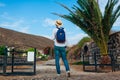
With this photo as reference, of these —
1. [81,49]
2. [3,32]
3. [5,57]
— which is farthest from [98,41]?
[3,32]

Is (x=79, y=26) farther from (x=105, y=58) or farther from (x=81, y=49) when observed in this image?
(x=81, y=49)

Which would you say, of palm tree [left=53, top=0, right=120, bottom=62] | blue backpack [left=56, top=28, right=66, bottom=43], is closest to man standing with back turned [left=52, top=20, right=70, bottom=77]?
→ blue backpack [left=56, top=28, right=66, bottom=43]

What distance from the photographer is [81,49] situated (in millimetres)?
35781

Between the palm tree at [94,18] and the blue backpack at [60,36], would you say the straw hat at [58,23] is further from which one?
the palm tree at [94,18]

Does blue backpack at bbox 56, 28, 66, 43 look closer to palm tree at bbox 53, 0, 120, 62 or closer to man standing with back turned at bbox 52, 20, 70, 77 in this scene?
man standing with back turned at bbox 52, 20, 70, 77

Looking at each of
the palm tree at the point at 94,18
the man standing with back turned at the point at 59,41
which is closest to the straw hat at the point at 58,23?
the man standing with back turned at the point at 59,41

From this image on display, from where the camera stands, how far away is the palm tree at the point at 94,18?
65.7ft

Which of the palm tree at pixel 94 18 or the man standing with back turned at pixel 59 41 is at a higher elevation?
the palm tree at pixel 94 18

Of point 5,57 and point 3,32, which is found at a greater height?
point 3,32

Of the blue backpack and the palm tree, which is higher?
the palm tree

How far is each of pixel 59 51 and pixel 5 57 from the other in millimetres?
3473

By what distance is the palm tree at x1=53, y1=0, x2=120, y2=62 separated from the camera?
65.7 ft

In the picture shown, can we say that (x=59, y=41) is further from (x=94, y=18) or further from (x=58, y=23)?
(x=94, y=18)

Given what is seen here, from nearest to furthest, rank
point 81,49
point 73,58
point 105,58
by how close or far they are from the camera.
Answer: point 105,58 < point 81,49 < point 73,58
